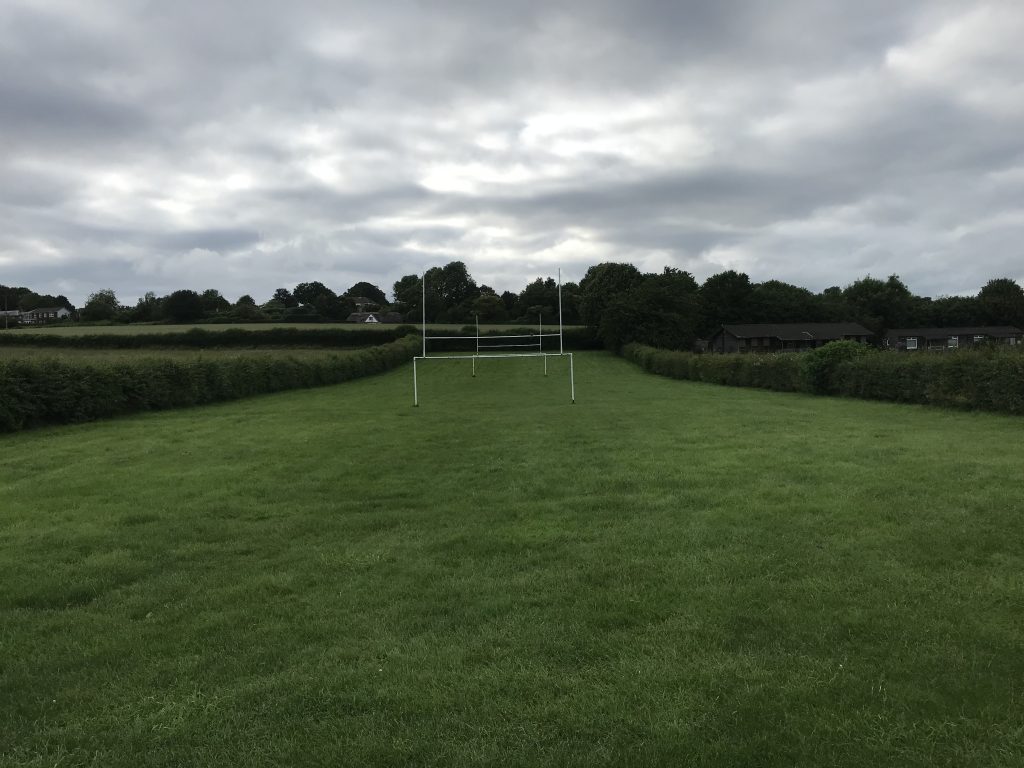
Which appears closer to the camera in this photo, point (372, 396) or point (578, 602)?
point (578, 602)

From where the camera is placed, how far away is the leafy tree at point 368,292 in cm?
13050

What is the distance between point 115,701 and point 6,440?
43.9 feet

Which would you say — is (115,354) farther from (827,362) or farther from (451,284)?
(451,284)

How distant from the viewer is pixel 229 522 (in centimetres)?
679

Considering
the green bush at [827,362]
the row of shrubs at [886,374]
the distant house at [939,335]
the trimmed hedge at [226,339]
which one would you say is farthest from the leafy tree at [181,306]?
the distant house at [939,335]

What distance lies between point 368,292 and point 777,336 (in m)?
87.7

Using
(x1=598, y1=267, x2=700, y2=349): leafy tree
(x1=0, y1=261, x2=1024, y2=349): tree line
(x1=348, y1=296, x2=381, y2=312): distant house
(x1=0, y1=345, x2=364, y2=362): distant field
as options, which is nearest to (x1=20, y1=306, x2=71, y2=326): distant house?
(x1=0, y1=261, x2=1024, y2=349): tree line

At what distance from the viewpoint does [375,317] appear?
92.0 m

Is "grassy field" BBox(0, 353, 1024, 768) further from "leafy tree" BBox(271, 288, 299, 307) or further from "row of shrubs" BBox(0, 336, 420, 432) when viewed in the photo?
"leafy tree" BBox(271, 288, 299, 307)

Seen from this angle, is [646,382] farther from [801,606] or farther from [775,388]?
[801,606]

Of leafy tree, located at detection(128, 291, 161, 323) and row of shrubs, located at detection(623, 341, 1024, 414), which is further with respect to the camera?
leafy tree, located at detection(128, 291, 161, 323)

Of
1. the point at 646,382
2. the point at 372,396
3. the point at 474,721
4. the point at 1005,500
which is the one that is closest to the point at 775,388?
the point at 646,382

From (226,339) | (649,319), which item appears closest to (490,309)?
(649,319)

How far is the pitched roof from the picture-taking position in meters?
69.2
